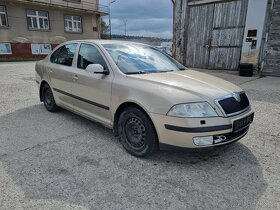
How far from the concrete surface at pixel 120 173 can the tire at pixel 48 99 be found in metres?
0.82

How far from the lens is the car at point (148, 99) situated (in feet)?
9.05

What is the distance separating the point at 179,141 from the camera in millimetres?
2803

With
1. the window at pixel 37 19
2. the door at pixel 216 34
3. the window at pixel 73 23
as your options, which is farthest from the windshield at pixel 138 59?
the window at pixel 73 23

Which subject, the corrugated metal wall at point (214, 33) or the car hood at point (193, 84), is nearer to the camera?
the car hood at point (193, 84)

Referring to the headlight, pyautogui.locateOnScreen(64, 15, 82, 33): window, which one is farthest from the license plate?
pyautogui.locateOnScreen(64, 15, 82, 33): window

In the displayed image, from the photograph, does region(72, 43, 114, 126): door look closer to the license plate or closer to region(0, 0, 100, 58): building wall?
the license plate

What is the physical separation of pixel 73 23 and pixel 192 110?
27.1 m

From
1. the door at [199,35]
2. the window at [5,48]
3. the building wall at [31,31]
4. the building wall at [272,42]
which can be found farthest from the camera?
the building wall at [31,31]

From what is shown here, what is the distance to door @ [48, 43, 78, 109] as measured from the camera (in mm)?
4391

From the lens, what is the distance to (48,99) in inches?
207

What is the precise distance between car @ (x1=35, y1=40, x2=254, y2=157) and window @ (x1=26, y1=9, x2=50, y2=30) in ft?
72.4

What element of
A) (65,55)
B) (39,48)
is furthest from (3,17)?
(65,55)

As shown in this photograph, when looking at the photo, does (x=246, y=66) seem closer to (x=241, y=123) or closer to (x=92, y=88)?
(x=241, y=123)

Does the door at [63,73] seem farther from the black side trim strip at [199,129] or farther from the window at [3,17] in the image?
the window at [3,17]
